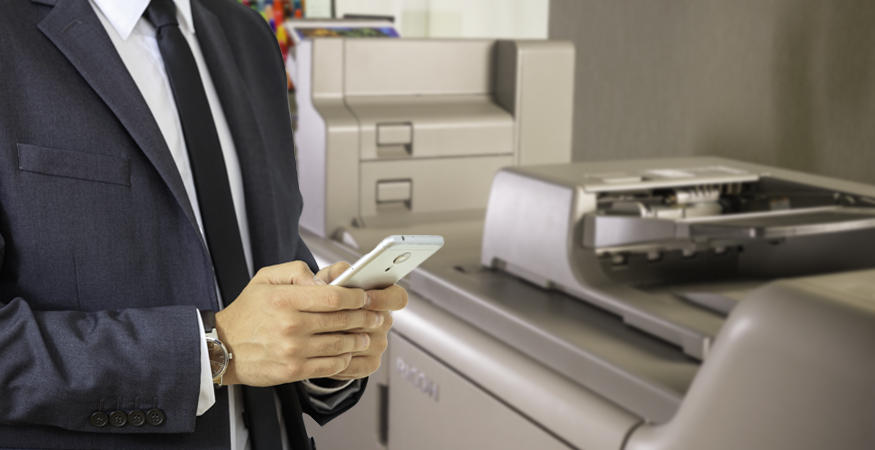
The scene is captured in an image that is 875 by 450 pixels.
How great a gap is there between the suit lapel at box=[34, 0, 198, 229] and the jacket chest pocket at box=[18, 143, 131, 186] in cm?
3

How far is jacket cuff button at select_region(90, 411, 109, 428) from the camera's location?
62 cm

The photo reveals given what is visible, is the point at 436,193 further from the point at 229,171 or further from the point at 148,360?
the point at 148,360

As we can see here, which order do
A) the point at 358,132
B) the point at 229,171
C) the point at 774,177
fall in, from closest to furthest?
1. the point at 229,171
2. the point at 774,177
3. the point at 358,132

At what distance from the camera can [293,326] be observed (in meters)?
0.62

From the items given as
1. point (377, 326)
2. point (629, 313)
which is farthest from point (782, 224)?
point (377, 326)

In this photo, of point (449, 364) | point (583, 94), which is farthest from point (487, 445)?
point (583, 94)

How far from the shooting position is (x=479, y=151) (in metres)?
1.69

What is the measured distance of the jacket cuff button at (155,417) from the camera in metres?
0.63

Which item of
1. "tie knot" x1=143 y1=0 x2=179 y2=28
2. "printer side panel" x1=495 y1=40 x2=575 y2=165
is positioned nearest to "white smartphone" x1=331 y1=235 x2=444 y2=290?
"tie knot" x1=143 y1=0 x2=179 y2=28

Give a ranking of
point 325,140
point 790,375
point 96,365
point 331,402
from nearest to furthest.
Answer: point 96,365, point 790,375, point 331,402, point 325,140

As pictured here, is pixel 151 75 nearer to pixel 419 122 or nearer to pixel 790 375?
pixel 790 375

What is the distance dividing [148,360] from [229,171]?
0.24 meters

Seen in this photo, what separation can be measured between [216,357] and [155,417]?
0.22 feet

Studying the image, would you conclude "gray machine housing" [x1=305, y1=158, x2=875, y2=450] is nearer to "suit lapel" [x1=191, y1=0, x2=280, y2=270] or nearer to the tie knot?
"suit lapel" [x1=191, y1=0, x2=280, y2=270]
